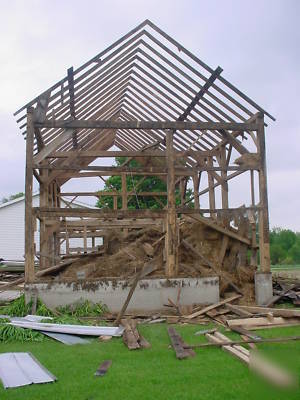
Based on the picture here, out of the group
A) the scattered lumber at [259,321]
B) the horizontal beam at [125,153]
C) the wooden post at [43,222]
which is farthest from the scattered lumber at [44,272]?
the scattered lumber at [259,321]

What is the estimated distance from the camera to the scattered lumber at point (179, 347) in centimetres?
751

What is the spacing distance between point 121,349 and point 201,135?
29.7 feet

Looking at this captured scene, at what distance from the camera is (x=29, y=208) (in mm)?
12625

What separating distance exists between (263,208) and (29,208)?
6401 millimetres

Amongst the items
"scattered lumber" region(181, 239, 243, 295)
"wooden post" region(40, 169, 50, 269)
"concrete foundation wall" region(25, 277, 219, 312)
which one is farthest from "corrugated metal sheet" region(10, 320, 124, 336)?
"wooden post" region(40, 169, 50, 269)

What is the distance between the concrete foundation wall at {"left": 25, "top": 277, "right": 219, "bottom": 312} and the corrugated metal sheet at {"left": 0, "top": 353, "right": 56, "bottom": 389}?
431 centimetres

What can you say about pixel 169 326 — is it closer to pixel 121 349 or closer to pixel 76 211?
pixel 121 349

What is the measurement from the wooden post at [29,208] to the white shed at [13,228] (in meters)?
22.3

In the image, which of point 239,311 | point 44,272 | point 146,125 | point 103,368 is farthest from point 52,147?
point 103,368

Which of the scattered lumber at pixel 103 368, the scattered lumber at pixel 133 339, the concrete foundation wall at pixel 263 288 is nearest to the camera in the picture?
the scattered lumber at pixel 103 368

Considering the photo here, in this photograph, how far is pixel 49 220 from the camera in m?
16.1

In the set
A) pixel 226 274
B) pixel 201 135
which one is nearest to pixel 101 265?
pixel 226 274

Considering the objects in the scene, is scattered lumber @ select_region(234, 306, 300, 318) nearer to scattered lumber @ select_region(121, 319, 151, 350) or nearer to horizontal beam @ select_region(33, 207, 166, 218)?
scattered lumber @ select_region(121, 319, 151, 350)

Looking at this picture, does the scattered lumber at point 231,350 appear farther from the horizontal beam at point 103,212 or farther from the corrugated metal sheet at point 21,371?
the horizontal beam at point 103,212
